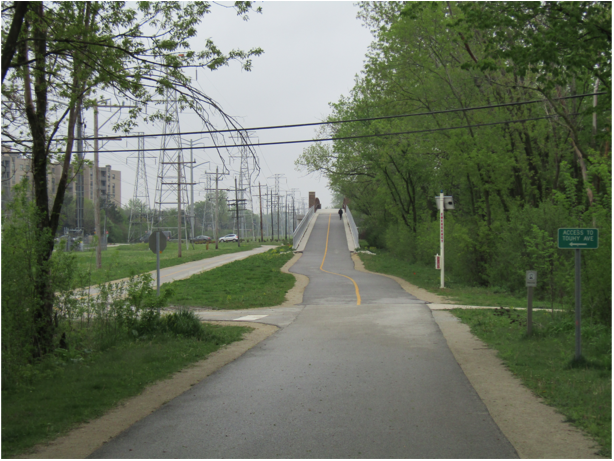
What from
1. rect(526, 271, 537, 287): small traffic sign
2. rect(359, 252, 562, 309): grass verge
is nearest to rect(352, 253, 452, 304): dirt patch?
rect(359, 252, 562, 309): grass verge

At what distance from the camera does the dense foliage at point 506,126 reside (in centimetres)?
1146

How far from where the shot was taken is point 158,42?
9984 mm

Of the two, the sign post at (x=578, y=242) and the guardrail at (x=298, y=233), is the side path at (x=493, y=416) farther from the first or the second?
the guardrail at (x=298, y=233)

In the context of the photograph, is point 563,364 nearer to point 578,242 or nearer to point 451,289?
point 578,242

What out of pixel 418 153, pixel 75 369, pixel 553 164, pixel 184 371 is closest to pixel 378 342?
Result: pixel 184 371

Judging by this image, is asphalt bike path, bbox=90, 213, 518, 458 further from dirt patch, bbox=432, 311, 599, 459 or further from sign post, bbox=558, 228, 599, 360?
sign post, bbox=558, 228, 599, 360

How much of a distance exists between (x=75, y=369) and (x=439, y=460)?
6.48 m

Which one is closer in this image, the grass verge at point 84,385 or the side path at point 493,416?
the side path at point 493,416

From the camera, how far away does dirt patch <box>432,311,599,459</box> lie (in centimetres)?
546

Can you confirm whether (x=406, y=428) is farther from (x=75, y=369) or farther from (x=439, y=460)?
(x=75, y=369)

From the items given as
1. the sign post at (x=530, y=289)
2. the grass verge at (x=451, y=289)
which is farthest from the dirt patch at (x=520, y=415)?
the grass verge at (x=451, y=289)

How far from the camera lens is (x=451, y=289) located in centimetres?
2462

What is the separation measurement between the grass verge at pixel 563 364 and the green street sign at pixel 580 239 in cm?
179

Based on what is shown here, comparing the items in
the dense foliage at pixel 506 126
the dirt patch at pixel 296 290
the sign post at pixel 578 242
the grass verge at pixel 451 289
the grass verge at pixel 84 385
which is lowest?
the dirt patch at pixel 296 290
